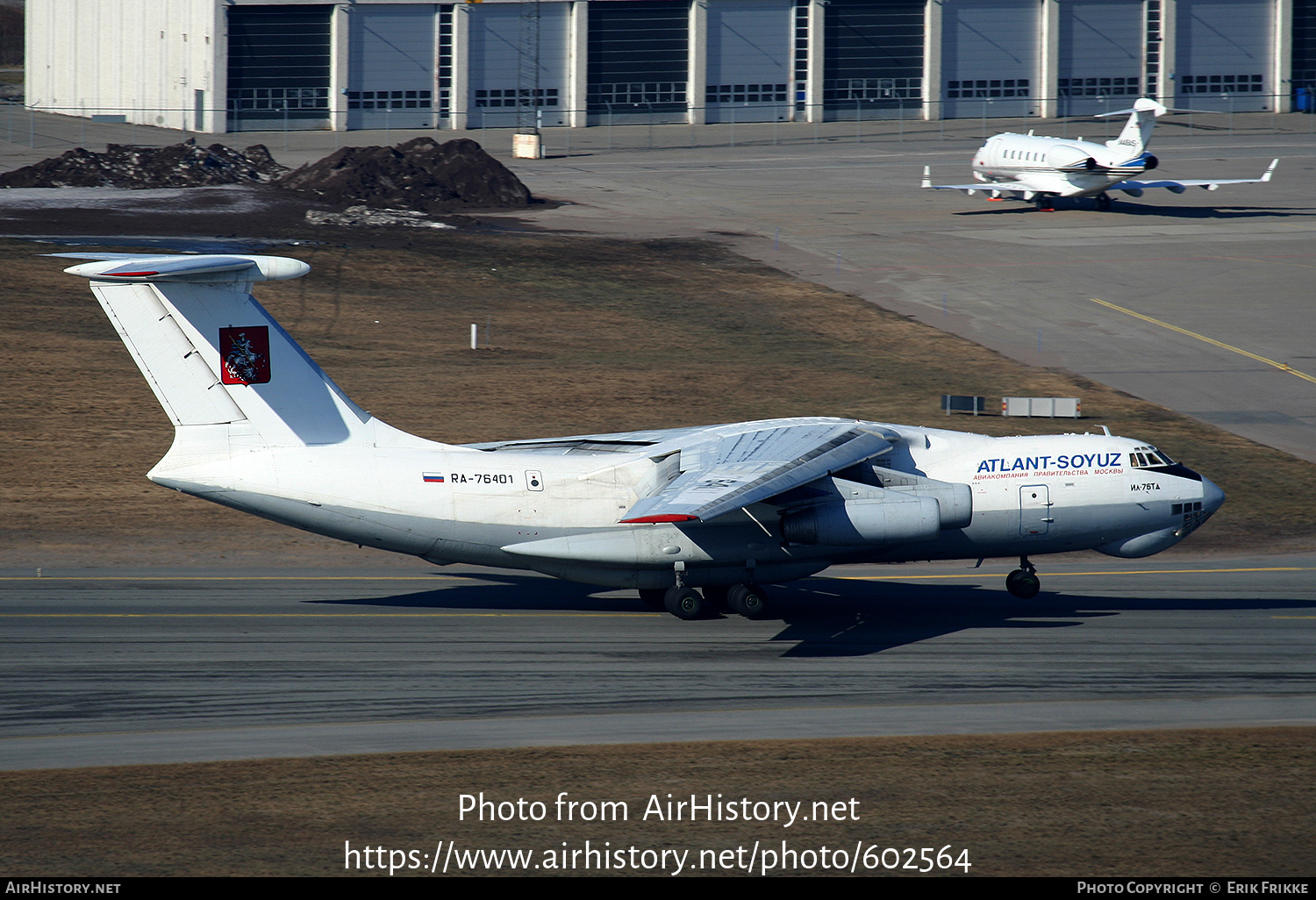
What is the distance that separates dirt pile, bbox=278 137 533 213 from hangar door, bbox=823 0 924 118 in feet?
136

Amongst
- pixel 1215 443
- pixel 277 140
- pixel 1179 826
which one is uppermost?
pixel 277 140

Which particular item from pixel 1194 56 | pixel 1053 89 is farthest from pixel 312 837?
pixel 1194 56

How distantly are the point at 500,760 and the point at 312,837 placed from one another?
9.87 ft

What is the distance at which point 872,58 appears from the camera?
10244cm

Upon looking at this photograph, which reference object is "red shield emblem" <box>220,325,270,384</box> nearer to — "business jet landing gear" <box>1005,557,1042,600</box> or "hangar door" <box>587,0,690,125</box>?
"business jet landing gear" <box>1005,557,1042,600</box>

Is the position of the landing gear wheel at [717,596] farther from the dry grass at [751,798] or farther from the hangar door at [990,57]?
the hangar door at [990,57]

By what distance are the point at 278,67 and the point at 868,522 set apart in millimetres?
82680

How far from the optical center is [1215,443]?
35094 millimetres

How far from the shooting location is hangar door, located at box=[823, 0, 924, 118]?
10131cm

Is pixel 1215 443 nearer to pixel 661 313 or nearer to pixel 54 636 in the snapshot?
pixel 661 313

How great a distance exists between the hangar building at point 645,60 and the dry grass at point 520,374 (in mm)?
43658

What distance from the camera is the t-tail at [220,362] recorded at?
21.1m

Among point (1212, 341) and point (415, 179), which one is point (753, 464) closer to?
point (1212, 341)

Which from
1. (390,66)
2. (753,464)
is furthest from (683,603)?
(390,66)
